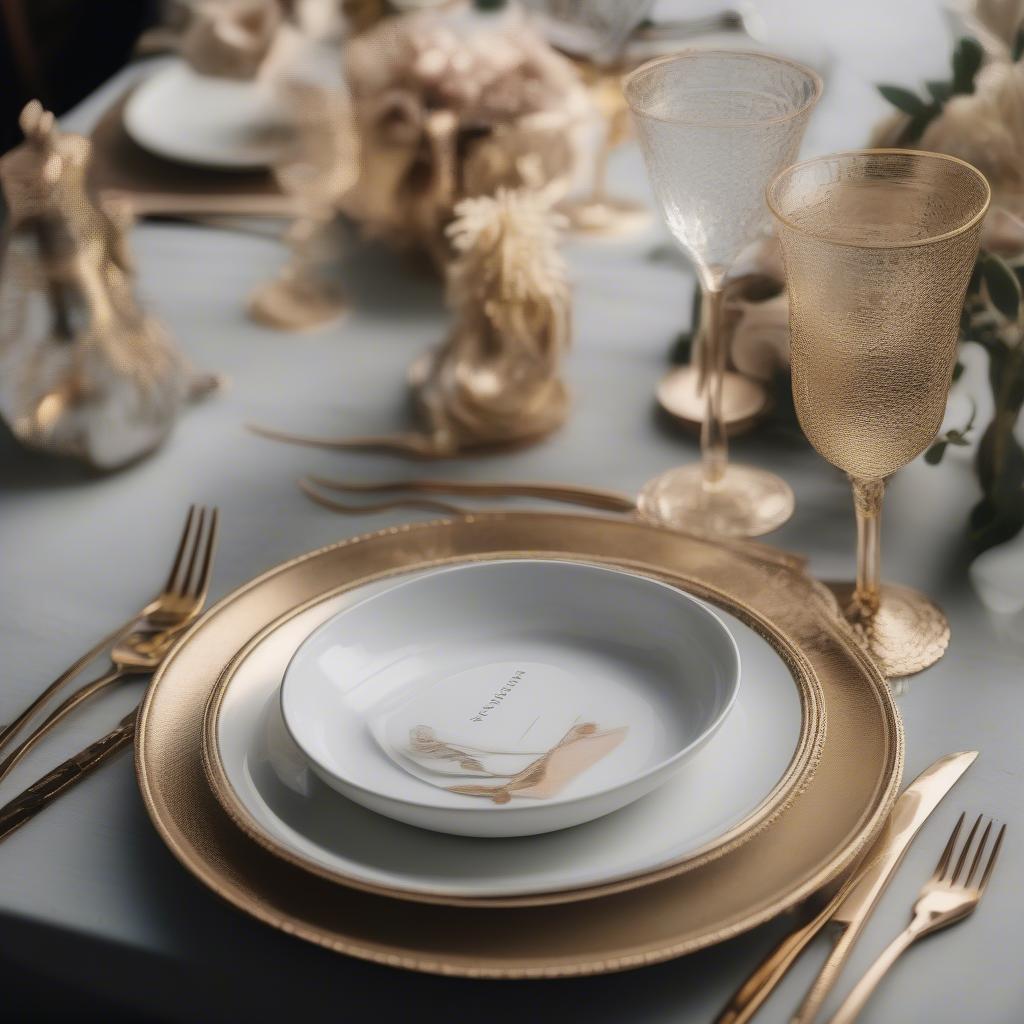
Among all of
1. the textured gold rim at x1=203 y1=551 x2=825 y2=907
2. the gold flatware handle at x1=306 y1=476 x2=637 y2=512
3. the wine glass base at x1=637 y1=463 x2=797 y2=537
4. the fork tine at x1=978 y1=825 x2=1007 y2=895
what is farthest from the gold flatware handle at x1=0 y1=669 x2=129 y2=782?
the fork tine at x1=978 y1=825 x2=1007 y2=895

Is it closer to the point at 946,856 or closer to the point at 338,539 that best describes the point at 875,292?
the point at 946,856

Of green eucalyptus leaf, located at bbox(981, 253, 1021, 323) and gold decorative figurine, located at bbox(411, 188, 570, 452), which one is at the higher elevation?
green eucalyptus leaf, located at bbox(981, 253, 1021, 323)

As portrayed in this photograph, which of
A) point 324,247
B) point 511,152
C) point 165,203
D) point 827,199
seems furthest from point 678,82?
point 165,203

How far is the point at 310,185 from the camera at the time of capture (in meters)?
1.05

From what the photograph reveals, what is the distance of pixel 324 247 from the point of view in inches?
45.4

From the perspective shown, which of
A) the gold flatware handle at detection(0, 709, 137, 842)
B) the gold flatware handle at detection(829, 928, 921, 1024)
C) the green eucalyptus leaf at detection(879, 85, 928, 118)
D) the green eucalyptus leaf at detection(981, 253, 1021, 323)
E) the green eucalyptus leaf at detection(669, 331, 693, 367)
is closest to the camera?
the gold flatware handle at detection(829, 928, 921, 1024)

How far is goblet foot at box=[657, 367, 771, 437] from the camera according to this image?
0.88 metres

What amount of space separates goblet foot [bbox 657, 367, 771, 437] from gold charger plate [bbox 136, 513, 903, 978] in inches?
7.6

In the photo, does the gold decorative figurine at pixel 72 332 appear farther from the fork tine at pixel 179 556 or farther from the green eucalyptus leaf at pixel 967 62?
the green eucalyptus leaf at pixel 967 62

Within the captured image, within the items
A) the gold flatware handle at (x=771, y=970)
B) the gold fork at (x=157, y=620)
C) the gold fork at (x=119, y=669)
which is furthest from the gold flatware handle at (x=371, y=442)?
the gold flatware handle at (x=771, y=970)

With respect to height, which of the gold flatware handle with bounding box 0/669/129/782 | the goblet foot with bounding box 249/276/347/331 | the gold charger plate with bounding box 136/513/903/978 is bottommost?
the goblet foot with bounding box 249/276/347/331

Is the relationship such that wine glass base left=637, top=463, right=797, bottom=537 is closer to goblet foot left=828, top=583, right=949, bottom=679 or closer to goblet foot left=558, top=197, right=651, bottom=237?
goblet foot left=828, top=583, right=949, bottom=679

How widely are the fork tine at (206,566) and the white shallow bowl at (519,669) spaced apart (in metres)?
0.16

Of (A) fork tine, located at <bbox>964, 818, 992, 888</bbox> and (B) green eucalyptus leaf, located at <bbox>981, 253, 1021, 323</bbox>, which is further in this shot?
(B) green eucalyptus leaf, located at <bbox>981, 253, 1021, 323</bbox>
